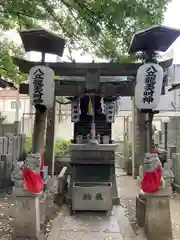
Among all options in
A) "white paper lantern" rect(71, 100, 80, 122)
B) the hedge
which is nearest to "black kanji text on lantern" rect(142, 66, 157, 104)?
"white paper lantern" rect(71, 100, 80, 122)

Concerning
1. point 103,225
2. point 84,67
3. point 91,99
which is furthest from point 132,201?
point 84,67

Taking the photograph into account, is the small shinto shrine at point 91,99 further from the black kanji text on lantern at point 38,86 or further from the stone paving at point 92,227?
the stone paving at point 92,227

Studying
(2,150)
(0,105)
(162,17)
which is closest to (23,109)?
(0,105)

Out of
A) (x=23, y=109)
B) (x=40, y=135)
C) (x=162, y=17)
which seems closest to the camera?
(x=40, y=135)

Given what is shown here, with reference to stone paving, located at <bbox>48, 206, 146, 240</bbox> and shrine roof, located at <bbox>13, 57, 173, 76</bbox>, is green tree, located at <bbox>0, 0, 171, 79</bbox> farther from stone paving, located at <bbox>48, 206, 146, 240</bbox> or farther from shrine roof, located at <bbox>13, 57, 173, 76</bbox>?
stone paving, located at <bbox>48, 206, 146, 240</bbox>

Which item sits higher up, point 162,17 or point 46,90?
point 162,17

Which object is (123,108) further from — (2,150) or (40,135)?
(40,135)

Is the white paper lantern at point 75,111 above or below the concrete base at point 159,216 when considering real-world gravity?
above

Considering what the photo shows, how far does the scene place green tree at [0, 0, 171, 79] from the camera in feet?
18.3

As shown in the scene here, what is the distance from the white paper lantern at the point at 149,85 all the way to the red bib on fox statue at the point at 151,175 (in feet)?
3.44

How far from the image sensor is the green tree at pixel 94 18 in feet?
18.3

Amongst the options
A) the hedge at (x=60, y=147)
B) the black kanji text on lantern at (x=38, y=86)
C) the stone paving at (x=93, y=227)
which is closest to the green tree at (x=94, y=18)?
the black kanji text on lantern at (x=38, y=86)

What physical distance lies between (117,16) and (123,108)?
11518mm

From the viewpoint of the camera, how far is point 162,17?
705 centimetres
